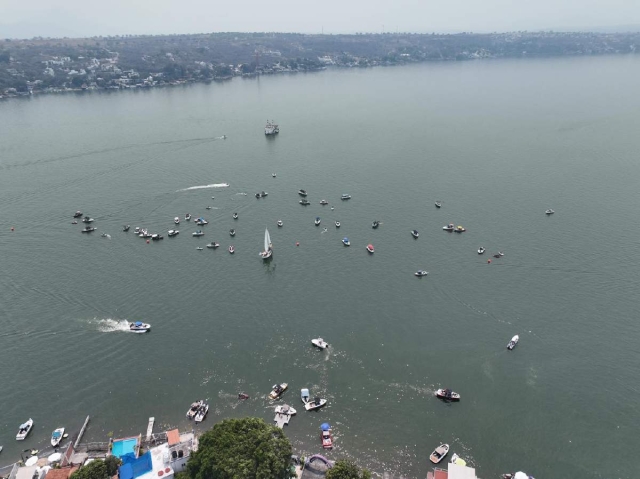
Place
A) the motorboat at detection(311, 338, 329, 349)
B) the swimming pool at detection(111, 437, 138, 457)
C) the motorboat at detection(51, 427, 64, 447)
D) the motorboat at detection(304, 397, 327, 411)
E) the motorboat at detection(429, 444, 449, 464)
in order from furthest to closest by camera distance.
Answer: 1. the motorboat at detection(311, 338, 329, 349)
2. the motorboat at detection(304, 397, 327, 411)
3. the motorboat at detection(51, 427, 64, 447)
4. the motorboat at detection(429, 444, 449, 464)
5. the swimming pool at detection(111, 437, 138, 457)

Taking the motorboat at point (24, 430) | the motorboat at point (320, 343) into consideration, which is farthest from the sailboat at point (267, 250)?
the motorboat at point (24, 430)

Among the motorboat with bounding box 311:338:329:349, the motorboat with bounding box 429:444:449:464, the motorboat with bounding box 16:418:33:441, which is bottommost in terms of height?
the motorboat with bounding box 429:444:449:464

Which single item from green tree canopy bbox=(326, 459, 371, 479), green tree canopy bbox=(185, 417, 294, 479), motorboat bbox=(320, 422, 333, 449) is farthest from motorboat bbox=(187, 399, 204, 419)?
green tree canopy bbox=(326, 459, 371, 479)

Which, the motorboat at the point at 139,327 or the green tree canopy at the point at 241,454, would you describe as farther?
the motorboat at the point at 139,327

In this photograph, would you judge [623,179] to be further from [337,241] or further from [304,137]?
[304,137]

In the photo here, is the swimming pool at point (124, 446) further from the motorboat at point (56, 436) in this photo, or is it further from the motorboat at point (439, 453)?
the motorboat at point (439, 453)

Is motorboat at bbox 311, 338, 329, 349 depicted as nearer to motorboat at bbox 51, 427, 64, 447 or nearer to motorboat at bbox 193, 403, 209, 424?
motorboat at bbox 193, 403, 209, 424
